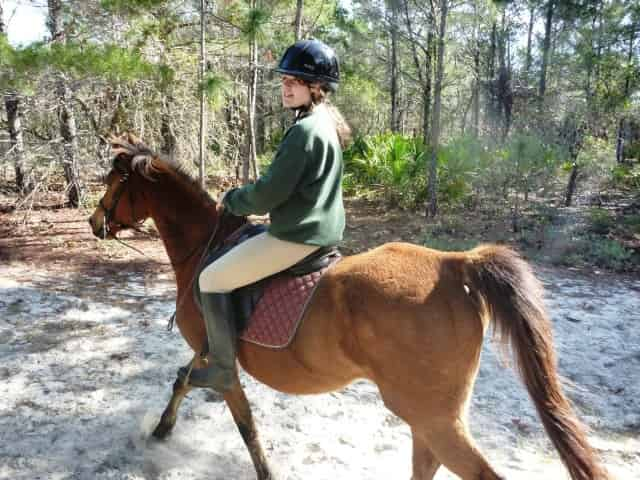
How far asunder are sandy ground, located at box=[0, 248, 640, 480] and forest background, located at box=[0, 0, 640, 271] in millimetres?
3638

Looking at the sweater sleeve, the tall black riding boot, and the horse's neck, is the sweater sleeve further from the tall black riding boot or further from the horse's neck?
the horse's neck

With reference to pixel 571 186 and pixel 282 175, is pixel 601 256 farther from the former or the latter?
pixel 282 175

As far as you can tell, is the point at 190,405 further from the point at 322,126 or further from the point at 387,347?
the point at 322,126

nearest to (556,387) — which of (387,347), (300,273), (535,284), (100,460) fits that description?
(535,284)

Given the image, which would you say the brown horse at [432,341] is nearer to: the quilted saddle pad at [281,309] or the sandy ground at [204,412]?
the quilted saddle pad at [281,309]

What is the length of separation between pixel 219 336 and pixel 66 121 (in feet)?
25.6

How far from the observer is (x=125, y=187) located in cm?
300

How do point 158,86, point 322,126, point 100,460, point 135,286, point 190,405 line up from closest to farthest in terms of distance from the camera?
1. point 322,126
2. point 100,460
3. point 190,405
4. point 135,286
5. point 158,86

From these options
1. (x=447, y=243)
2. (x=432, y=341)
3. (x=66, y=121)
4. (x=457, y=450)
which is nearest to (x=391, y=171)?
(x=447, y=243)

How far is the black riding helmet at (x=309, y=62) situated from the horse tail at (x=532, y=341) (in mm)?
1188

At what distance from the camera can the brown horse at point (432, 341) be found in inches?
78.4

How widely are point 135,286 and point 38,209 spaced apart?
16.3 ft

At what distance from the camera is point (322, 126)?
2.26 meters

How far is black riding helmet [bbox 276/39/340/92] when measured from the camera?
2.28 meters
